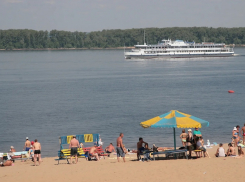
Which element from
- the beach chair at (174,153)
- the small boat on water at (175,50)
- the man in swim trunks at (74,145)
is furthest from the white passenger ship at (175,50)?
the man in swim trunks at (74,145)

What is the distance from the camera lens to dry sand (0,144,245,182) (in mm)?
14258

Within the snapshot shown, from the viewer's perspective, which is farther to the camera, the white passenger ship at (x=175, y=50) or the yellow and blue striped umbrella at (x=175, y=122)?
the white passenger ship at (x=175, y=50)

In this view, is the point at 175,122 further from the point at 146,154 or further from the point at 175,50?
the point at 175,50

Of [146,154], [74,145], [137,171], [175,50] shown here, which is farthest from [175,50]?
[137,171]

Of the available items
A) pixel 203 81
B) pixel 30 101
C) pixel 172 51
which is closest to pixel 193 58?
pixel 172 51

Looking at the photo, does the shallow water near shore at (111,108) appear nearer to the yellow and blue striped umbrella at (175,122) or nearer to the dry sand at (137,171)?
the dry sand at (137,171)

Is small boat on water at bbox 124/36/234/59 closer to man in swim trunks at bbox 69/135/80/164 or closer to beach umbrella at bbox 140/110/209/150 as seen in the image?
beach umbrella at bbox 140/110/209/150

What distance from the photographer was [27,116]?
1549 inches

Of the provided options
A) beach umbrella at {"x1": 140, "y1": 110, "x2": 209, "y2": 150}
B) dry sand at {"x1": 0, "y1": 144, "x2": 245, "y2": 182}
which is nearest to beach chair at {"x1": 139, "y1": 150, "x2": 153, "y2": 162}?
dry sand at {"x1": 0, "y1": 144, "x2": 245, "y2": 182}

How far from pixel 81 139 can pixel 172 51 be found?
10888 centimetres

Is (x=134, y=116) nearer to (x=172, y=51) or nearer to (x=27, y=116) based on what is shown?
(x=27, y=116)

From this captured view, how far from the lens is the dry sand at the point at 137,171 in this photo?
1426 centimetres

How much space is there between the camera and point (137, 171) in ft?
50.1

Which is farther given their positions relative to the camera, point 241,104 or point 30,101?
point 30,101
